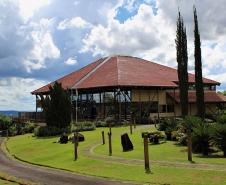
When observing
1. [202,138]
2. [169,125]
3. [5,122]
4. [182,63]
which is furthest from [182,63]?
[5,122]

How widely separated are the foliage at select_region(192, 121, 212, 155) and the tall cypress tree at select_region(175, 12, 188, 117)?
82.6 ft

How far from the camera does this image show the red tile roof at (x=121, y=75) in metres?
59.6

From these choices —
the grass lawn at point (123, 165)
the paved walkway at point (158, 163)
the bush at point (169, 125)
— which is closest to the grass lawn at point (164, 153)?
the grass lawn at point (123, 165)

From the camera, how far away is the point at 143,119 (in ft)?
182

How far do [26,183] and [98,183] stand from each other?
9.43ft

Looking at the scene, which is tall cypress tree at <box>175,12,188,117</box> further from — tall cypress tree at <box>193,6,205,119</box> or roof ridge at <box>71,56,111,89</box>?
roof ridge at <box>71,56,111,89</box>

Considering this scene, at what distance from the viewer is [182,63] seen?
2057 inches

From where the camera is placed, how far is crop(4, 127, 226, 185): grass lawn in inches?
680

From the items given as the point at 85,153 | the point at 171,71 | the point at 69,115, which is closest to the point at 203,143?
the point at 85,153

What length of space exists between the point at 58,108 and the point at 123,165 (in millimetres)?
27986

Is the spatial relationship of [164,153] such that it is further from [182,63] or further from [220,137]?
[182,63]

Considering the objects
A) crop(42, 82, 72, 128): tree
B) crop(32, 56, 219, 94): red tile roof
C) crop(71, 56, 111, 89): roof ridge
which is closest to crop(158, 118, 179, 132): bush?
crop(42, 82, 72, 128): tree

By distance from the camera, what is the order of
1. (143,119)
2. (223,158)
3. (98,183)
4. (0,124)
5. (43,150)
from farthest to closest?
1. (0,124)
2. (143,119)
3. (43,150)
4. (223,158)
5. (98,183)

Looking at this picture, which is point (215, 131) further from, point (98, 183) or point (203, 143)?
point (98, 183)
